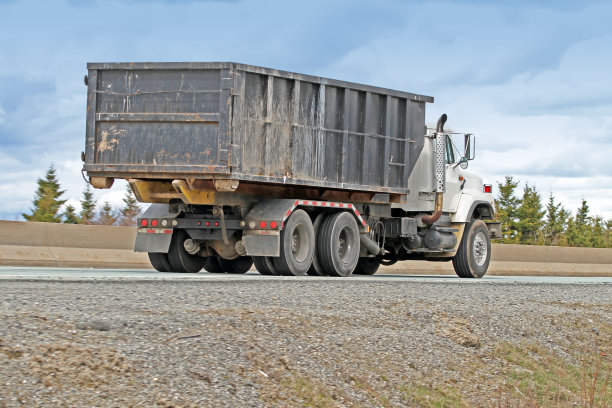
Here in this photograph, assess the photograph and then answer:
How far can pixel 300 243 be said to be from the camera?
1330 cm

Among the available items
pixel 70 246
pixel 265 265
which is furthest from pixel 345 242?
pixel 70 246

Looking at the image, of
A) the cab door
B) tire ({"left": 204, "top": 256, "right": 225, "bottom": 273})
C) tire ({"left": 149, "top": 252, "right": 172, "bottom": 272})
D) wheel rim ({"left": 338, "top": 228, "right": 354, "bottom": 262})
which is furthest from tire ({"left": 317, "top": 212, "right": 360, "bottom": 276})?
the cab door

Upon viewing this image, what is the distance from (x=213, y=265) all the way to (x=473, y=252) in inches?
221

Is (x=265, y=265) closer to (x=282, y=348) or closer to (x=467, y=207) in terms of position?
(x=467, y=207)

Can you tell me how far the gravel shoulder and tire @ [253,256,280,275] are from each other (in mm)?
3050

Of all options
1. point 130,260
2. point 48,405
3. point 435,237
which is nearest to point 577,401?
point 48,405

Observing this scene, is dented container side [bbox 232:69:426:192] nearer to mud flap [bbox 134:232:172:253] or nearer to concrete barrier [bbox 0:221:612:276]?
mud flap [bbox 134:232:172:253]

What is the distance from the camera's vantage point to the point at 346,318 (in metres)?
7.26

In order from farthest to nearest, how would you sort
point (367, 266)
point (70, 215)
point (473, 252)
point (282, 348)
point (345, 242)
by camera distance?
point (70, 215)
point (367, 266)
point (473, 252)
point (345, 242)
point (282, 348)

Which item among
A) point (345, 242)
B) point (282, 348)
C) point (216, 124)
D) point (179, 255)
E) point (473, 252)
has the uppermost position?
point (216, 124)

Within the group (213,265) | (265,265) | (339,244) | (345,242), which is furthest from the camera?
(213,265)

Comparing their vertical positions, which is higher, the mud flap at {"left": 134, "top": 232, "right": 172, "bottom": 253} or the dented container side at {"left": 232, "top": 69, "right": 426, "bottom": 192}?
the dented container side at {"left": 232, "top": 69, "right": 426, "bottom": 192}

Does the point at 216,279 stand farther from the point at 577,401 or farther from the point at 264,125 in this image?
the point at 577,401

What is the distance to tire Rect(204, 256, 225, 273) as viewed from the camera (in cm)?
1507
